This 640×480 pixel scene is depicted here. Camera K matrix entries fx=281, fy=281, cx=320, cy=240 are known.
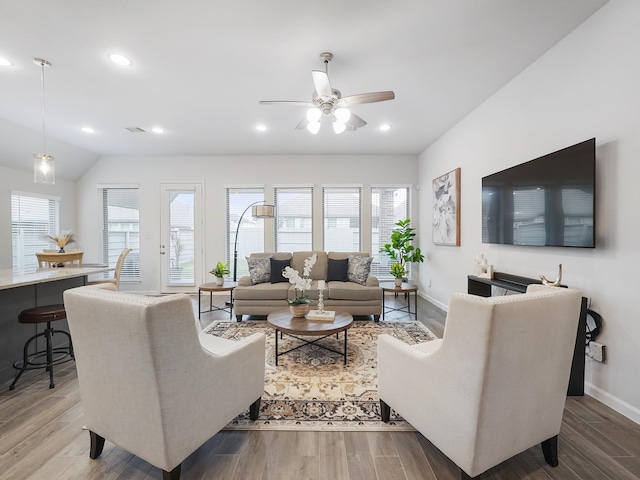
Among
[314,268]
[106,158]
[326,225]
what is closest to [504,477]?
[314,268]

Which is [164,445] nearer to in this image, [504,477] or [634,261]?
[504,477]

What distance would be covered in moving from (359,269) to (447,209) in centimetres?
165

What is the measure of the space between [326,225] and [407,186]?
181 centimetres

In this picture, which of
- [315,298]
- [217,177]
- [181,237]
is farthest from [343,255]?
[181,237]

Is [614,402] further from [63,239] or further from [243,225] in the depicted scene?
[243,225]

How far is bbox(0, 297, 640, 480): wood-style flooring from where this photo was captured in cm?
144

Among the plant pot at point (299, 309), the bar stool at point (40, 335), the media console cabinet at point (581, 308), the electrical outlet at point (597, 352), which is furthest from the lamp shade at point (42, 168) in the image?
the electrical outlet at point (597, 352)

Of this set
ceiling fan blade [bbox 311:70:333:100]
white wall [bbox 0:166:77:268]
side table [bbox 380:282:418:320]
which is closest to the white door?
white wall [bbox 0:166:77:268]

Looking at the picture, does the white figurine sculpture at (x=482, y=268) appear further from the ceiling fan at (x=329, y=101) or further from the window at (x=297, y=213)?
the window at (x=297, y=213)

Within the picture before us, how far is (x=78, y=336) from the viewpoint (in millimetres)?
1357

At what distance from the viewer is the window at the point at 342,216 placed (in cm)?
573

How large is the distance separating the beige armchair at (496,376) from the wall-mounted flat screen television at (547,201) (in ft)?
3.88

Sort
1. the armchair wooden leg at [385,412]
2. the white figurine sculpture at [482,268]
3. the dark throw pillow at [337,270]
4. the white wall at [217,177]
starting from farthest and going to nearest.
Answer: the white wall at [217,177] < the dark throw pillow at [337,270] < the white figurine sculpture at [482,268] < the armchair wooden leg at [385,412]

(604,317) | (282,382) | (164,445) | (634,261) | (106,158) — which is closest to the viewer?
(164,445)
